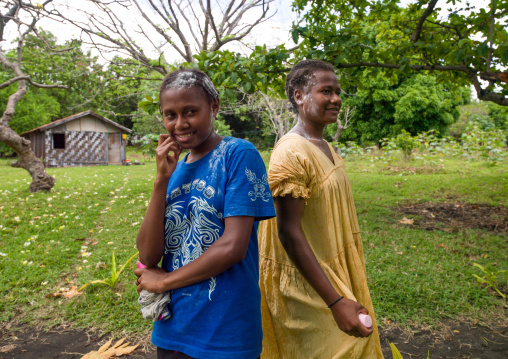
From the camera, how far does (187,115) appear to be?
1338mm

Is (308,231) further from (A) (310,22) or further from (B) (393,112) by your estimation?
(B) (393,112)

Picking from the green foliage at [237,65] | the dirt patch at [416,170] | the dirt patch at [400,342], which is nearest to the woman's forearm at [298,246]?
the dirt patch at [400,342]

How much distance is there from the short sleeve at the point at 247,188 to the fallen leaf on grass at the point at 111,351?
6.98ft

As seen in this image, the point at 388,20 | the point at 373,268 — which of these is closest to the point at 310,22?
the point at 388,20

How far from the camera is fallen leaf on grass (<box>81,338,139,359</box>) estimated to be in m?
2.70

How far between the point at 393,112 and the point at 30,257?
63.3 ft

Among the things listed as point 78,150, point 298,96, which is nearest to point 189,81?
point 298,96

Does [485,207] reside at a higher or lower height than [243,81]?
lower

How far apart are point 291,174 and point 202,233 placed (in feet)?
1.59

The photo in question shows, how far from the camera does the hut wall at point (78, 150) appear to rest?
20.8 m

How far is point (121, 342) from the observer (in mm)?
2893

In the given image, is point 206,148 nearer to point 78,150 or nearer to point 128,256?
point 128,256

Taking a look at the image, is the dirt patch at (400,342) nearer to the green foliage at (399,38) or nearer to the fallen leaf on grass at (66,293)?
the fallen leaf on grass at (66,293)

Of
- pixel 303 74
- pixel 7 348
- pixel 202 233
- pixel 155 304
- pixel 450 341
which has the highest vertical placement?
pixel 303 74
